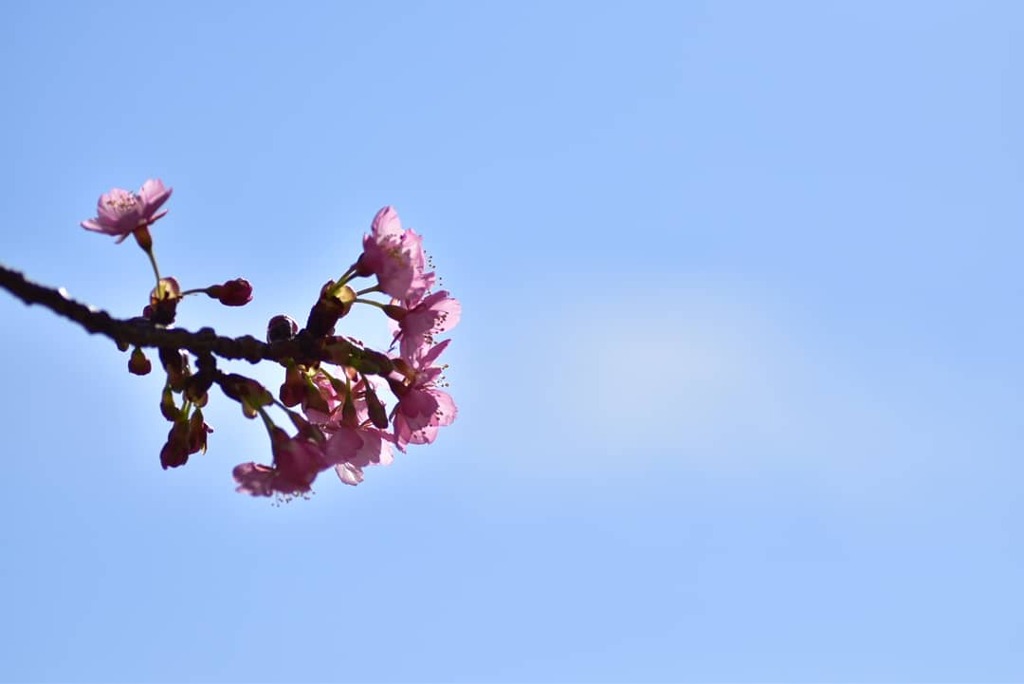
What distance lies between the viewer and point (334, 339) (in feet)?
13.0

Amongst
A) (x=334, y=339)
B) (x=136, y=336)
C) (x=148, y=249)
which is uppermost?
(x=148, y=249)

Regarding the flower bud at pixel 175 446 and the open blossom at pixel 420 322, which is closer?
the flower bud at pixel 175 446

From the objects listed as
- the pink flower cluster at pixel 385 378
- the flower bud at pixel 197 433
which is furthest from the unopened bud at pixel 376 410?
the flower bud at pixel 197 433

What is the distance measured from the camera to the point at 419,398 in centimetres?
441

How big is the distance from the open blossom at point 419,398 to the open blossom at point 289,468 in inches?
23.0

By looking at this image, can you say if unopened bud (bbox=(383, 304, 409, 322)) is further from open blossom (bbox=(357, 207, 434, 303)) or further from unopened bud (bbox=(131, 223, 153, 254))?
unopened bud (bbox=(131, 223, 153, 254))

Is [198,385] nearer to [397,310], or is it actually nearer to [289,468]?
[289,468]

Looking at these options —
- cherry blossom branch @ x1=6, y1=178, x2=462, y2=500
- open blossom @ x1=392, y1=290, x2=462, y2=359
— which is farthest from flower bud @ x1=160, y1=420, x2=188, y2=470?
open blossom @ x1=392, y1=290, x2=462, y2=359

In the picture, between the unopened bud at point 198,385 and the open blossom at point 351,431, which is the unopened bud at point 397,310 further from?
the unopened bud at point 198,385

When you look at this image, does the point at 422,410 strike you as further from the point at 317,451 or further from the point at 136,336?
the point at 136,336

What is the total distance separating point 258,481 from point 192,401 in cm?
37

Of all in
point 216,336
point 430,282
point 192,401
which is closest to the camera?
point 216,336

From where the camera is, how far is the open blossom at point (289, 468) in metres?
3.82

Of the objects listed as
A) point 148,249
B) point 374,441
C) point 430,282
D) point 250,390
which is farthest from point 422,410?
point 148,249
